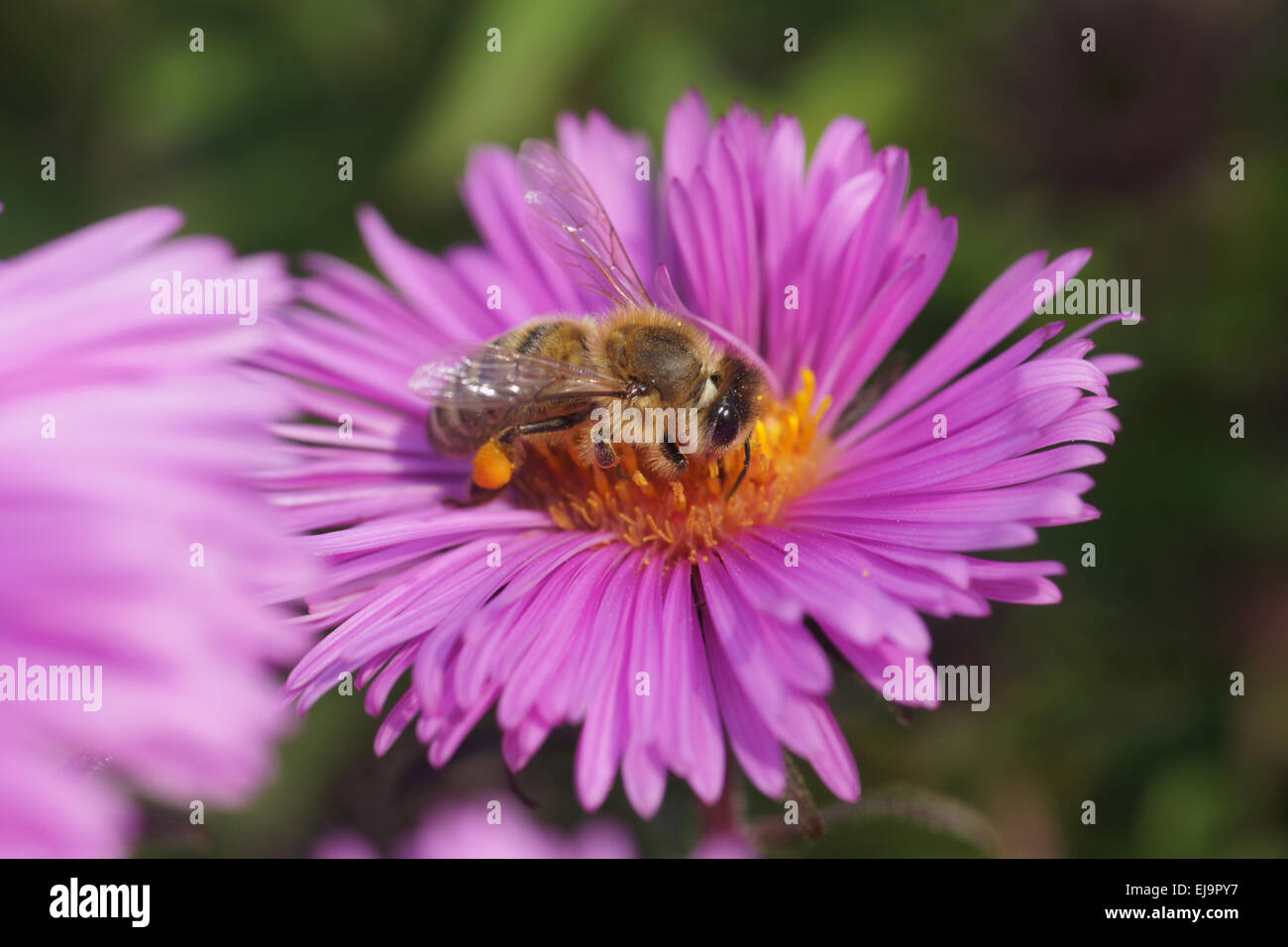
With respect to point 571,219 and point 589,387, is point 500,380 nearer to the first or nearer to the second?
point 589,387

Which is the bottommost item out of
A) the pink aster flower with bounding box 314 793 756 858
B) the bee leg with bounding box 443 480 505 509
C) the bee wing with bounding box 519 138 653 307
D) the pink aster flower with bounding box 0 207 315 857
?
the pink aster flower with bounding box 314 793 756 858

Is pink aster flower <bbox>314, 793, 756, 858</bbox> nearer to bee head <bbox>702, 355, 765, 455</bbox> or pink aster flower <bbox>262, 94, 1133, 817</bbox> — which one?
pink aster flower <bbox>262, 94, 1133, 817</bbox>

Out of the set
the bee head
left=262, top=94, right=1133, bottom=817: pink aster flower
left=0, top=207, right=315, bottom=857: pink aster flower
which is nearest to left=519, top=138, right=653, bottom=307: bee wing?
left=262, top=94, right=1133, bottom=817: pink aster flower

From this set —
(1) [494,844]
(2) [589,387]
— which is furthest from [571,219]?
(1) [494,844]

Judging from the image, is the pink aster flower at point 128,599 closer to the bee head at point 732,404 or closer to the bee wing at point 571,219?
the bee head at point 732,404

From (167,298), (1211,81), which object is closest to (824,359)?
(167,298)
